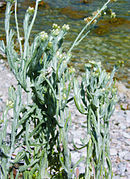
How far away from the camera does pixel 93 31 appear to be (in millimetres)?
5934

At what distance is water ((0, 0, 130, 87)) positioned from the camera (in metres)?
4.59

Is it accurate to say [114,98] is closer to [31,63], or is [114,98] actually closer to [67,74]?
[67,74]

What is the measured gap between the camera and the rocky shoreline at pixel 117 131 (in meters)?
A: 2.06

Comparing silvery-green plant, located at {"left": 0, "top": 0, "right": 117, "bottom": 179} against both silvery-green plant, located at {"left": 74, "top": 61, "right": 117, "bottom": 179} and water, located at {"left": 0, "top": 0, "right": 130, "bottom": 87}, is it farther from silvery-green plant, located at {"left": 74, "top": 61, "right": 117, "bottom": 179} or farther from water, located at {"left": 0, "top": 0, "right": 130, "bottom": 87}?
water, located at {"left": 0, "top": 0, "right": 130, "bottom": 87}

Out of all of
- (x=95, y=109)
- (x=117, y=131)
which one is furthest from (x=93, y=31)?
(x=95, y=109)

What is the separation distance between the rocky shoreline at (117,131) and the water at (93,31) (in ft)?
2.84

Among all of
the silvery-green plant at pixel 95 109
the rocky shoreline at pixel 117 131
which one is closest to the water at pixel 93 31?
the rocky shoreline at pixel 117 131

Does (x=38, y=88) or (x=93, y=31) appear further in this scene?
(x=93, y=31)

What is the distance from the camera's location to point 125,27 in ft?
19.7

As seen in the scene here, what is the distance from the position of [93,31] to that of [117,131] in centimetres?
379

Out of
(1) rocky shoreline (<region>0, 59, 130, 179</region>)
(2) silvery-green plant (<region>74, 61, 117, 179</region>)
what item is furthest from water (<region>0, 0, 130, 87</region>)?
(2) silvery-green plant (<region>74, 61, 117, 179</region>)

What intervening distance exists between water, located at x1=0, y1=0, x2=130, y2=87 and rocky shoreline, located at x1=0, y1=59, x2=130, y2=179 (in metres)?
0.87

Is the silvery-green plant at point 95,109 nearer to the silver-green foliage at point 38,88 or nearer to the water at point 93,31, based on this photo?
the silver-green foliage at point 38,88

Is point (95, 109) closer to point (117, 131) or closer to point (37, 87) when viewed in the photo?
point (37, 87)
